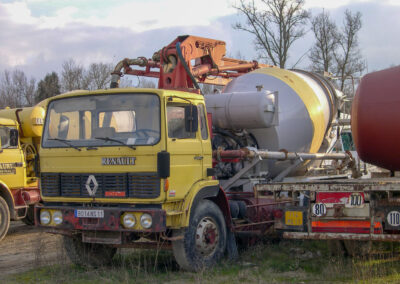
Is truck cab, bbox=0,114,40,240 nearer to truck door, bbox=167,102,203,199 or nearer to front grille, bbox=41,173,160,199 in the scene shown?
front grille, bbox=41,173,160,199

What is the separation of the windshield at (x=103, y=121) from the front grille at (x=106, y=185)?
433 millimetres

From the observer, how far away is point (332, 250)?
805 cm

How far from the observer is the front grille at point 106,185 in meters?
6.84

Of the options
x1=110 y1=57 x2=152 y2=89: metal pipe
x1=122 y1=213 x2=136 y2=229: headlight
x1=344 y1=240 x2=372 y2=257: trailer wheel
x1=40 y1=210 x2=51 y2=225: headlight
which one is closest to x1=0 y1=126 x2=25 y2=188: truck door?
x1=110 y1=57 x2=152 y2=89: metal pipe

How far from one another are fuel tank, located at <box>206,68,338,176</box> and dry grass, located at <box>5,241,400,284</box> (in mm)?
2198

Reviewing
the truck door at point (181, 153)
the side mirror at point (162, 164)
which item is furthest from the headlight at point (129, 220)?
the side mirror at point (162, 164)

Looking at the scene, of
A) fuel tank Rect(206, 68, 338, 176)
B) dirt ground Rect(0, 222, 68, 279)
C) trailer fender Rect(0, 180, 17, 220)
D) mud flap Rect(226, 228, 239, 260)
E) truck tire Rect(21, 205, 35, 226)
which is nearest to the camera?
mud flap Rect(226, 228, 239, 260)

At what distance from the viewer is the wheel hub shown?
741cm

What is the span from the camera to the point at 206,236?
7516 millimetres

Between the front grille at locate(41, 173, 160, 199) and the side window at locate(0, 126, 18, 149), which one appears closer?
the front grille at locate(41, 173, 160, 199)

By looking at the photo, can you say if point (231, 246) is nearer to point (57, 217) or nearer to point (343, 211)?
point (343, 211)

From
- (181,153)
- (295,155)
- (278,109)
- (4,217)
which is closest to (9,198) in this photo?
(4,217)

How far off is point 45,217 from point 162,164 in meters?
2.01

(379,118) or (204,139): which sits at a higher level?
(379,118)
